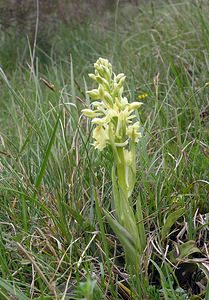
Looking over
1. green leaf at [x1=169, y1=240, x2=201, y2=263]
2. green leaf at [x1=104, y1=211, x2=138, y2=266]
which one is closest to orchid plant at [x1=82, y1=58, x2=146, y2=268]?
green leaf at [x1=104, y1=211, x2=138, y2=266]

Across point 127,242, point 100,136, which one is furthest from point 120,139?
point 127,242

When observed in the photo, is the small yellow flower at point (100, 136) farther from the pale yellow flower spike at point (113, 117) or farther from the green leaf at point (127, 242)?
the green leaf at point (127, 242)

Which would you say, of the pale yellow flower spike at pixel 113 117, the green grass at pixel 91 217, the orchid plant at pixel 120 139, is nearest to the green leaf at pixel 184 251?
the green grass at pixel 91 217

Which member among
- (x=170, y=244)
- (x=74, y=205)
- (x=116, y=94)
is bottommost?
(x=170, y=244)

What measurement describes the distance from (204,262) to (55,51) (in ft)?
11.8

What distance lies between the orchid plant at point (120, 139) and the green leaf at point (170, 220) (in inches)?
4.2

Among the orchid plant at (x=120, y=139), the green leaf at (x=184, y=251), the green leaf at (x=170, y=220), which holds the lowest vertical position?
the green leaf at (x=184, y=251)

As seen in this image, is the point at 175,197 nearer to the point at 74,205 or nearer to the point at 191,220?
the point at 191,220

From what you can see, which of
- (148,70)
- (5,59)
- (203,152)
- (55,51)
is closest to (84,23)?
(55,51)

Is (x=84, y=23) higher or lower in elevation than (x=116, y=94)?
lower

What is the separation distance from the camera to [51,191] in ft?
6.07

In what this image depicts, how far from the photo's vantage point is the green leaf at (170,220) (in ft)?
4.96

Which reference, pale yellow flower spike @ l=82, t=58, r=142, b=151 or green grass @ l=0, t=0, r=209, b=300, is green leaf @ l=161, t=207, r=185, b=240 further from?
pale yellow flower spike @ l=82, t=58, r=142, b=151

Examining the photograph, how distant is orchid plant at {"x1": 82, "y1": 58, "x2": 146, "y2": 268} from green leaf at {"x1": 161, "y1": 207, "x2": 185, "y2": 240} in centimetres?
11
